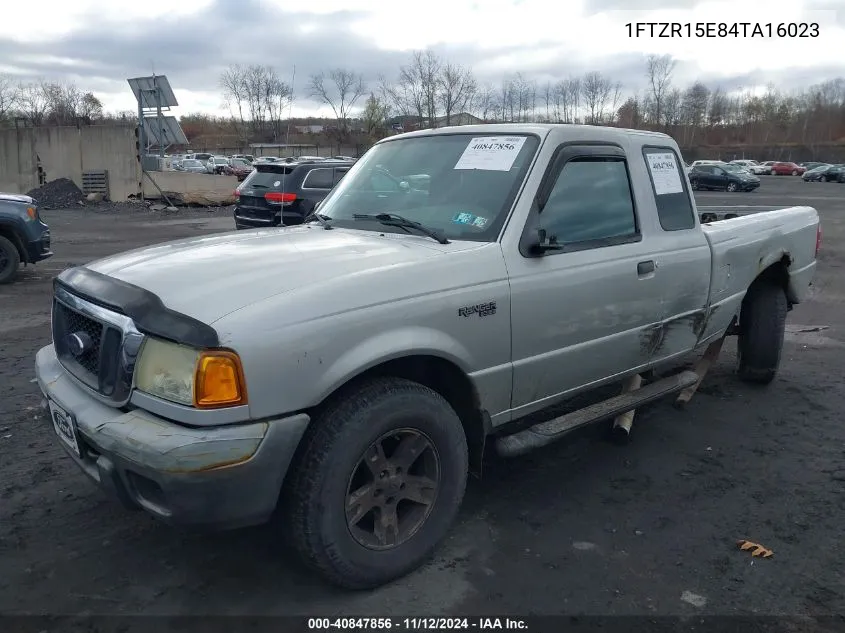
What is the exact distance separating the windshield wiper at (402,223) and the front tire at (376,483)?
768mm

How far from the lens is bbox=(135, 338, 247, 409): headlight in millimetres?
2389

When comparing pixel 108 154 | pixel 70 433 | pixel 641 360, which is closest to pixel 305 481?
pixel 70 433

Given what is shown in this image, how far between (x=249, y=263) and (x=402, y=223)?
0.86m

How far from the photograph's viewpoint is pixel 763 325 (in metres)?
5.41

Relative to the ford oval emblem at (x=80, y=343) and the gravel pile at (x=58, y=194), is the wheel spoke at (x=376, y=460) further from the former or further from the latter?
the gravel pile at (x=58, y=194)

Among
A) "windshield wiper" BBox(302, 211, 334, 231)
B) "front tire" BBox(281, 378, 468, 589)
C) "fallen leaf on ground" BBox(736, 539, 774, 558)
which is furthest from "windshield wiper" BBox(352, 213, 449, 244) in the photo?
"fallen leaf on ground" BBox(736, 539, 774, 558)

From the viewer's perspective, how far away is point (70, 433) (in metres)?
2.79

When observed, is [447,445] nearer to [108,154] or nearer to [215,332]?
[215,332]

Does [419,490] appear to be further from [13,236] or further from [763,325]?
[13,236]

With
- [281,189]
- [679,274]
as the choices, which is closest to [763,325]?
[679,274]

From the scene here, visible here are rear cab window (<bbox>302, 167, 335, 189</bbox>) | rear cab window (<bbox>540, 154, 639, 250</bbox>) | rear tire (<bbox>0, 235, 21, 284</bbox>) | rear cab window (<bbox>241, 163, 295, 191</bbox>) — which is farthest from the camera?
rear cab window (<bbox>302, 167, 335, 189</bbox>)

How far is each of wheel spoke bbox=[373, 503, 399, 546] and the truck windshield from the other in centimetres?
129

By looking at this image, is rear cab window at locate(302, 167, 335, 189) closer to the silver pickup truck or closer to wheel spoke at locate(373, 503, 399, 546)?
the silver pickup truck

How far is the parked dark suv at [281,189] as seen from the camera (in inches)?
465
